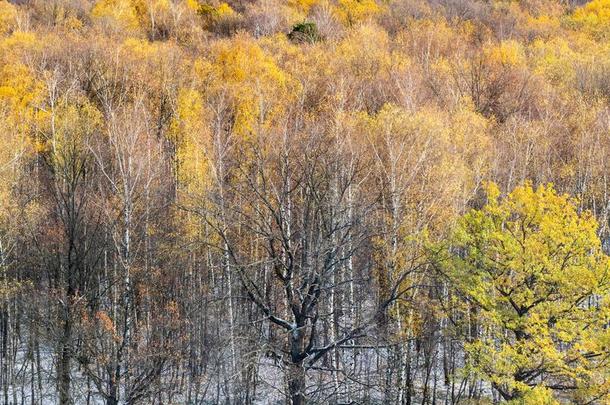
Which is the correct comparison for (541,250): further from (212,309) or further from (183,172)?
(183,172)

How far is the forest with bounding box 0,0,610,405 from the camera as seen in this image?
17.8 meters

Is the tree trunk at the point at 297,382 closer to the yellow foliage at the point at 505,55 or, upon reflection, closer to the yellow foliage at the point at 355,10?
the yellow foliage at the point at 505,55

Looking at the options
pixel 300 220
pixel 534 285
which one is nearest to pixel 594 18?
pixel 300 220

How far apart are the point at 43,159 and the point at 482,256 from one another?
80.0ft

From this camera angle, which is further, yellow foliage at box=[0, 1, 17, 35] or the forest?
yellow foliage at box=[0, 1, 17, 35]

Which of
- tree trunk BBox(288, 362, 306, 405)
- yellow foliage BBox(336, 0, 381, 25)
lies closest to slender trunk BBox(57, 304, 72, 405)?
tree trunk BBox(288, 362, 306, 405)

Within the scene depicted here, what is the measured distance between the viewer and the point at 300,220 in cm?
2241

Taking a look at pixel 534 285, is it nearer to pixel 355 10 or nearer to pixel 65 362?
pixel 65 362

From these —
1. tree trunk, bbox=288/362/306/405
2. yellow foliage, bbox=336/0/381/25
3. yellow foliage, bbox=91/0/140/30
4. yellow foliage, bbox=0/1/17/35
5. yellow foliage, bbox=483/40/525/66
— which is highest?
yellow foliage, bbox=336/0/381/25

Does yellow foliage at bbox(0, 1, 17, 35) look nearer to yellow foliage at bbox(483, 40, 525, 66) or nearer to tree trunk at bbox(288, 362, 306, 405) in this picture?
Answer: yellow foliage at bbox(483, 40, 525, 66)

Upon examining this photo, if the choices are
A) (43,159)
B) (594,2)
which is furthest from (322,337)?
(594,2)

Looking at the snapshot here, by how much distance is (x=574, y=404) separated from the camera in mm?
17641

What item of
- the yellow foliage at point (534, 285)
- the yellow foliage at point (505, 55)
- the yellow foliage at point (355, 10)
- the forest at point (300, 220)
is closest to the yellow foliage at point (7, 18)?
the forest at point (300, 220)

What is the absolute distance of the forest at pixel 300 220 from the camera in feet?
58.3
